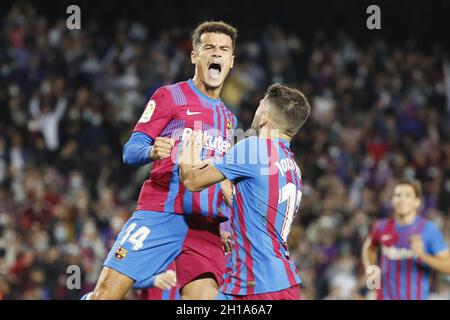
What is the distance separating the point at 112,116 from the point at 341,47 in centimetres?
618

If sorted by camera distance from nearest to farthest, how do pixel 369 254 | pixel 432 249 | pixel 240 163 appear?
pixel 240 163, pixel 432 249, pixel 369 254

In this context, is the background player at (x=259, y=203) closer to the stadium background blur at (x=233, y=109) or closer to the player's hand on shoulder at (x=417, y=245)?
the player's hand on shoulder at (x=417, y=245)

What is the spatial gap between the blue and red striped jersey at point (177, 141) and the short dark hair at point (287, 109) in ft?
2.17

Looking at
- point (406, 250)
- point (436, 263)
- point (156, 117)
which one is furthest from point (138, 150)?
point (406, 250)

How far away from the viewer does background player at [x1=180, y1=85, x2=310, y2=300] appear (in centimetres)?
479

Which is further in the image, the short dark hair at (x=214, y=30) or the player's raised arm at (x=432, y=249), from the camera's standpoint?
the player's raised arm at (x=432, y=249)

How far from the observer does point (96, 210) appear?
1155 cm

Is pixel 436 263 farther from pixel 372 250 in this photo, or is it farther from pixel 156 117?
pixel 156 117

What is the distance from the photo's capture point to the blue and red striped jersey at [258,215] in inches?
189

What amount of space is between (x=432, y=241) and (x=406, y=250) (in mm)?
259

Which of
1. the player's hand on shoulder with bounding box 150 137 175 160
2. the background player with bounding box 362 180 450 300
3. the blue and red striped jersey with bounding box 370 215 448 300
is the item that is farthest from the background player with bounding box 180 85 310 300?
the blue and red striped jersey with bounding box 370 215 448 300

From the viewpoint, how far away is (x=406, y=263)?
7.37m

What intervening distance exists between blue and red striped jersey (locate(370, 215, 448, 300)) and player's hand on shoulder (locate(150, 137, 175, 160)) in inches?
128

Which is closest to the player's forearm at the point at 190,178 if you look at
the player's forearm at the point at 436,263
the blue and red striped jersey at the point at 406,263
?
the player's forearm at the point at 436,263
